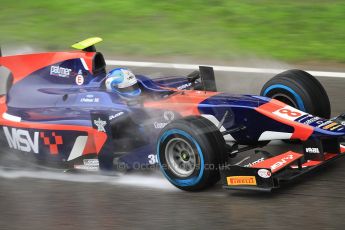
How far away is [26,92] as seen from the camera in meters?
7.51

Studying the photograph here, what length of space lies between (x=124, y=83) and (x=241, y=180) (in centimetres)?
160

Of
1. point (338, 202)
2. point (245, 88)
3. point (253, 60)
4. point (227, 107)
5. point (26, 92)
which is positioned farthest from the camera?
point (253, 60)

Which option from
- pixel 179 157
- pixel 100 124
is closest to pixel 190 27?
pixel 100 124

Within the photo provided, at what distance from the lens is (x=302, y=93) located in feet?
22.4

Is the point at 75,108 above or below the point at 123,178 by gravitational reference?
above

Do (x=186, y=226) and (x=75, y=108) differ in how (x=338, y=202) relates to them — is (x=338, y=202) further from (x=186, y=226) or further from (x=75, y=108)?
(x=75, y=108)

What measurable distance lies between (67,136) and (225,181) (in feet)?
5.89

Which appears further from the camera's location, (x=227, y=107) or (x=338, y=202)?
(x=227, y=107)

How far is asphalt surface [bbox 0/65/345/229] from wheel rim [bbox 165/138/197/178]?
0.66 feet

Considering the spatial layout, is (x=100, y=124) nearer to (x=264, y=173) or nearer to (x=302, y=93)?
(x=264, y=173)

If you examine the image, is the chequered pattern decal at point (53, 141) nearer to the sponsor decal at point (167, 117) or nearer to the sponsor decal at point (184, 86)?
the sponsor decal at point (167, 117)

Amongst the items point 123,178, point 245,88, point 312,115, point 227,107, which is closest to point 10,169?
point 123,178

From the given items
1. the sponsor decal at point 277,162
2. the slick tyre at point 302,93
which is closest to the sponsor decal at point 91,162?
the sponsor decal at point 277,162

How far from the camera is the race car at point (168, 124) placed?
591 centimetres
